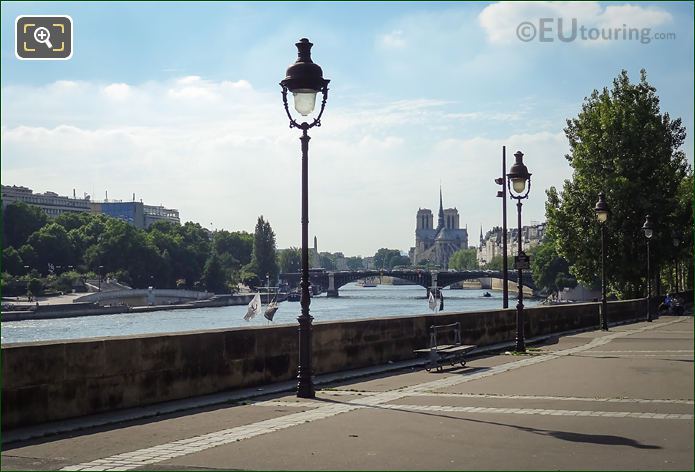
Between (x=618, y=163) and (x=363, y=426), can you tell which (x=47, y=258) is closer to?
(x=618, y=163)

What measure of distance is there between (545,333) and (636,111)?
25171mm

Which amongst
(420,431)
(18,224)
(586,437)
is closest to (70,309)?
(18,224)

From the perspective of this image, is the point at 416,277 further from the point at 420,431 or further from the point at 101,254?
the point at 420,431

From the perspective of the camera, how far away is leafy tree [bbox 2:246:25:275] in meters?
140

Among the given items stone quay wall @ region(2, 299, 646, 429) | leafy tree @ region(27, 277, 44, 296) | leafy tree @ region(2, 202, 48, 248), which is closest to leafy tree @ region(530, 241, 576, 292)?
leafy tree @ region(27, 277, 44, 296)

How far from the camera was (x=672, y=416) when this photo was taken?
39.3 ft

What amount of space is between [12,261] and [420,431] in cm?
13937

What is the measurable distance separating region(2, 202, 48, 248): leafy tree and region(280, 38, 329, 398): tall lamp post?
148 meters

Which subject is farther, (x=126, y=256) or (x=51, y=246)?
(x=126, y=256)

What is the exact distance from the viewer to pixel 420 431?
436 inches

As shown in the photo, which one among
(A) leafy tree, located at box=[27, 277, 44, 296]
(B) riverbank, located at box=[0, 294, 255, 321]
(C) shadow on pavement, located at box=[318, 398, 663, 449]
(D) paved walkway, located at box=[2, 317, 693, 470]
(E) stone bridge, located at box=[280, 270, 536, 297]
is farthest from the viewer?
(E) stone bridge, located at box=[280, 270, 536, 297]

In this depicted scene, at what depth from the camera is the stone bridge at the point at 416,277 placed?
5969 inches

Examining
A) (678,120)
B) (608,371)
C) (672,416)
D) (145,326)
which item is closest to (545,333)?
(608,371)

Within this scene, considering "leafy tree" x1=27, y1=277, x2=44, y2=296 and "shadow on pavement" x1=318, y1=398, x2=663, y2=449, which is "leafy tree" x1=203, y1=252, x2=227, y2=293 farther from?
"shadow on pavement" x1=318, y1=398, x2=663, y2=449
